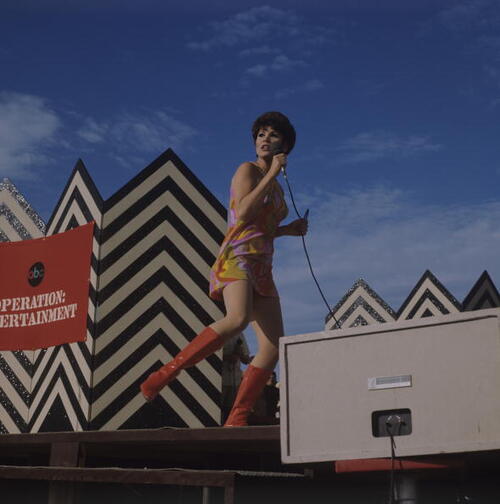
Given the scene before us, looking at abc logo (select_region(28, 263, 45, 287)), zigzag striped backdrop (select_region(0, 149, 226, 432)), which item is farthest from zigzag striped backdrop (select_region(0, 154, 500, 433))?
abc logo (select_region(28, 263, 45, 287))

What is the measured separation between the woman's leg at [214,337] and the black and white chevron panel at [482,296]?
3862 mm

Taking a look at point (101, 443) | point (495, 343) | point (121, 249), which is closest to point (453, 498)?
point (495, 343)

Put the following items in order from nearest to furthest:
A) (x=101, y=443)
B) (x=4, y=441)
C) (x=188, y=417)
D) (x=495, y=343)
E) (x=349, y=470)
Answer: (x=495, y=343) < (x=349, y=470) < (x=101, y=443) < (x=4, y=441) < (x=188, y=417)

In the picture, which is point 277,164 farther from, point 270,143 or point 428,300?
point 428,300

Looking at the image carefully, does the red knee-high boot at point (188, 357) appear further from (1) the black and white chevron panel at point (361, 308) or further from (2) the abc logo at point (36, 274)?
(1) the black and white chevron panel at point (361, 308)

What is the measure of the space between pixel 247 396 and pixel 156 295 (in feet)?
5.84

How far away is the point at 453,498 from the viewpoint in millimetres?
4016

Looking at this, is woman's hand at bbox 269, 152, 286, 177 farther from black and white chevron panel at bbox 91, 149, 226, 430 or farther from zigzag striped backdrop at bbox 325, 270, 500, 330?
zigzag striped backdrop at bbox 325, 270, 500, 330

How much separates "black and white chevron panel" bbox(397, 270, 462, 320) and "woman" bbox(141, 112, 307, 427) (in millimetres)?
4283

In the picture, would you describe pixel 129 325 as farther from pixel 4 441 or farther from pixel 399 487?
pixel 399 487

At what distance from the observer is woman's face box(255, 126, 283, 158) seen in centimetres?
452

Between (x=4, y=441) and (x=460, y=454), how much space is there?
97.5 inches

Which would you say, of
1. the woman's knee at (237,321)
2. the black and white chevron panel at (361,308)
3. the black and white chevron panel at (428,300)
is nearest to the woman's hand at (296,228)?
the woman's knee at (237,321)

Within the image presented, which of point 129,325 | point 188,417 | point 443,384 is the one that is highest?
point 129,325
